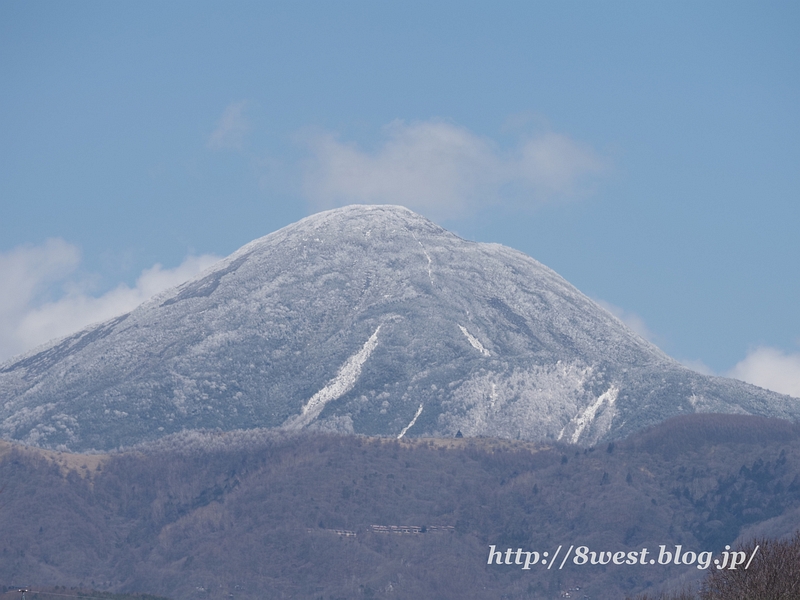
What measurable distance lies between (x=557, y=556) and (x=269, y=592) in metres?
35.9

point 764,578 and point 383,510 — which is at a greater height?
point 383,510

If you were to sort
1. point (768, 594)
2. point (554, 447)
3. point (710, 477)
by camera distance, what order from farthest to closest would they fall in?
1. point (554, 447)
2. point (710, 477)
3. point (768, 594)

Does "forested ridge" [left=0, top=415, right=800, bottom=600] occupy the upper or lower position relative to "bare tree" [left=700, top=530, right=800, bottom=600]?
upper

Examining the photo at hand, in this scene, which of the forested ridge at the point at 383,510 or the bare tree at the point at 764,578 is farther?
the forested ridge at the point at 383,510

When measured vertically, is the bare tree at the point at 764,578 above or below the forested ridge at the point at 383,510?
below

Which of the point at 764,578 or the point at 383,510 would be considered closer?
the point at 764,578

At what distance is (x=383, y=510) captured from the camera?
16875 centimetres

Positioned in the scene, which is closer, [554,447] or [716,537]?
[716,537]

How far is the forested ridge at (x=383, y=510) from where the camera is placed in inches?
6014

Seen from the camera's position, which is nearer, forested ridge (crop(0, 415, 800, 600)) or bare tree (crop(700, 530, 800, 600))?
bare tree (crop(700, 530, 800, 600))

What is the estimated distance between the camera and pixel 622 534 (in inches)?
6388

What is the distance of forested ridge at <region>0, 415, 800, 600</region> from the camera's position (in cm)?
15275

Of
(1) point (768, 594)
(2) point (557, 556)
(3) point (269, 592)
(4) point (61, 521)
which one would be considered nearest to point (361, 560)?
(3) point (269, 592)

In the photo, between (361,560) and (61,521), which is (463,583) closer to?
(361,560)
